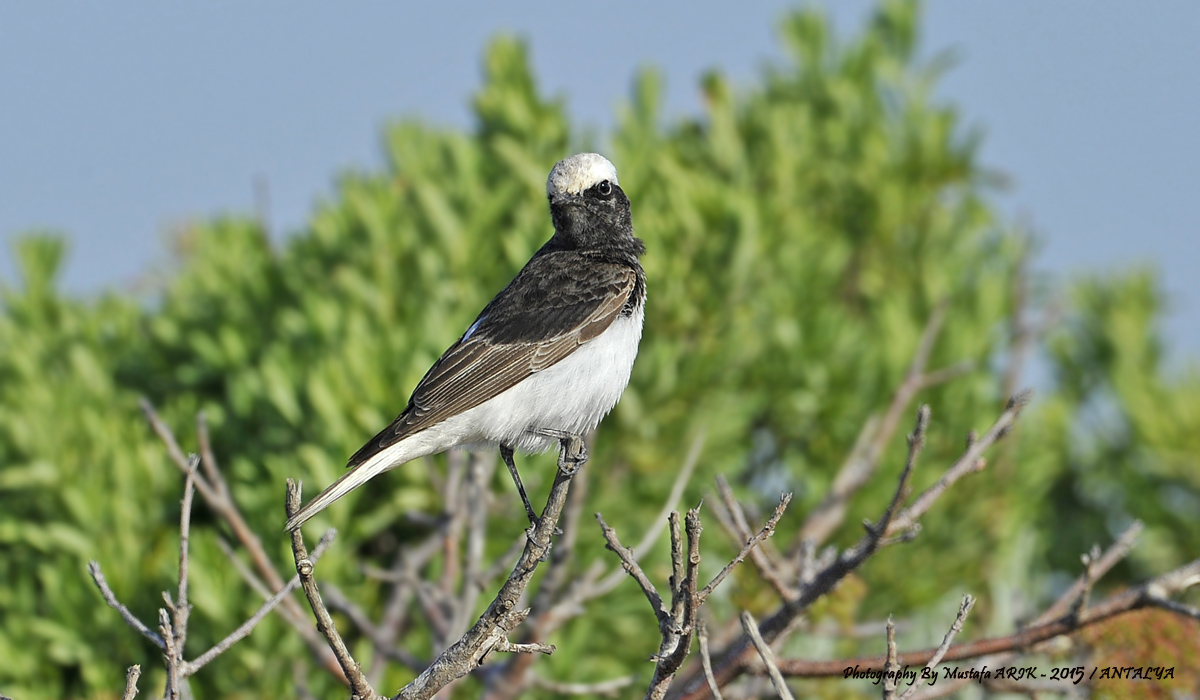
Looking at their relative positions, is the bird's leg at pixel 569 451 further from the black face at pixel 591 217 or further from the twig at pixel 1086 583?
the twig at pixel 1086 583

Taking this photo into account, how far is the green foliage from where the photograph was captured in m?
6.42

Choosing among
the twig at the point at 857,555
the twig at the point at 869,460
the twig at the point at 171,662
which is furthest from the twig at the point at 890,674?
the twig at the point at 869,460

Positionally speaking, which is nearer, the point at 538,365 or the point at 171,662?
the point at 171,662

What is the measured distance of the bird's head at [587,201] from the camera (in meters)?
5.42

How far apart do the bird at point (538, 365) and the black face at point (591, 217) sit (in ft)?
0.27

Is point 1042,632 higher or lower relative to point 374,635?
lower

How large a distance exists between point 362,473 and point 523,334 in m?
1.09

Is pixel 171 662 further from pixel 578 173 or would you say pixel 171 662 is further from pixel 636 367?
pixel 636 367

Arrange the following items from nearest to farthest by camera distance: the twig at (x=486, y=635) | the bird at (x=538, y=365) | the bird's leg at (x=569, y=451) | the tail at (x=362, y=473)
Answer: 1. the twig at (x=486, y=635)
2. the tail at (x=362, y=473)
3. the bird's leg at (x=569, y=451)
4. the bird at (x=538, y=365)

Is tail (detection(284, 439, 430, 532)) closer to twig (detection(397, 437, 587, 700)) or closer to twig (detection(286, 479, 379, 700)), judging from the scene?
twig (detection(286, 479, 379, 700))

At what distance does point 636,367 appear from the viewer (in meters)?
6.98

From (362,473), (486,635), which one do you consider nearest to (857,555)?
(486,635)

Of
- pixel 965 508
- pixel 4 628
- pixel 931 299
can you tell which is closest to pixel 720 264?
pixel 931 299

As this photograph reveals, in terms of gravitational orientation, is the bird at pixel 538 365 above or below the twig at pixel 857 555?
above
